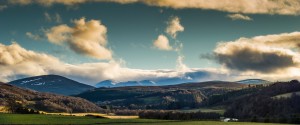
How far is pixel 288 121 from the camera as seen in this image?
147m

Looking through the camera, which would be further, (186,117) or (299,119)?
(186,117)

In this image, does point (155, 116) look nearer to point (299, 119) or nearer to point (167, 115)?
point (167, 115)

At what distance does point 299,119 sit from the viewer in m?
148

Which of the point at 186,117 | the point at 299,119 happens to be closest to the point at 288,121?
the point at 299,119

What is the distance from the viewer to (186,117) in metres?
186

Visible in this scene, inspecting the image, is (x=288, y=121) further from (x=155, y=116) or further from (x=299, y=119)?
(x=155, y=116)

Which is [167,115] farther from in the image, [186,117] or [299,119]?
[299,119]

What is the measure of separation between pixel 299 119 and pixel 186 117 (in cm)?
5452

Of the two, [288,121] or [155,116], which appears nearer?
[288,121]

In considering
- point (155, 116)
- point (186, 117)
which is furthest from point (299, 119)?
point (155, 116)

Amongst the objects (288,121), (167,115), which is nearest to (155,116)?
(167,115)

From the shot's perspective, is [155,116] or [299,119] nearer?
[299,119]

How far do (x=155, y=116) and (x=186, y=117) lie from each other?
18117mm

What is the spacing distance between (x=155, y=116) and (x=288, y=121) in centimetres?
6990
